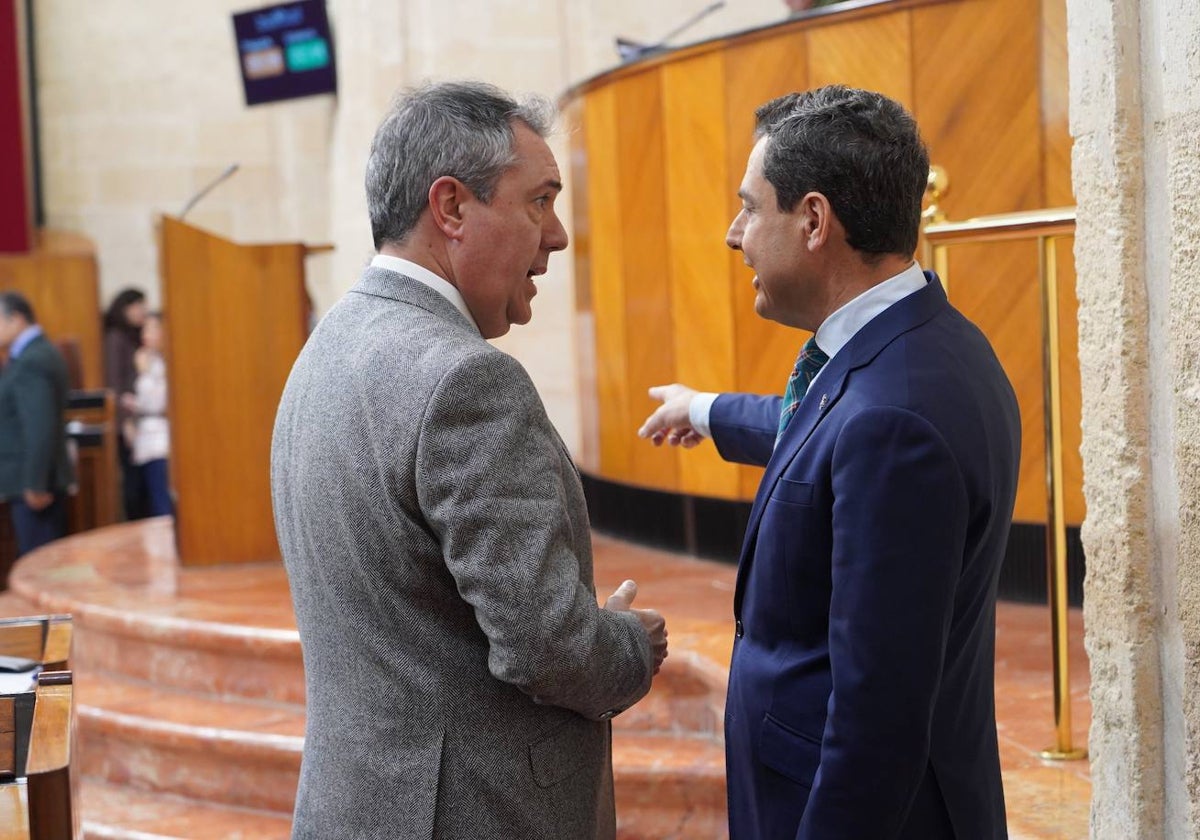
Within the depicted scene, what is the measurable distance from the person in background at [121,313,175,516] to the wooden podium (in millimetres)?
2797

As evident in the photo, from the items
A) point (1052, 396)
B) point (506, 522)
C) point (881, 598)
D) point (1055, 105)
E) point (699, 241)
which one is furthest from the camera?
point (699, 241)

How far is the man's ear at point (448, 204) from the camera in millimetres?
1601

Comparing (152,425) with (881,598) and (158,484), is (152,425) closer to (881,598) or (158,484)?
(158,484)

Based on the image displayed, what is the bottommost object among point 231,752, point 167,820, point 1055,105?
point 167,820

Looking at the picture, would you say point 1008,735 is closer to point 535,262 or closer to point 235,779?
point 535,262

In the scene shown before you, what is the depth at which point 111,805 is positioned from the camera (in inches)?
149

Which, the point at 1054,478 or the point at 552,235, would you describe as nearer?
the point at 552,235

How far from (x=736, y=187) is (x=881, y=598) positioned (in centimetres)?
334

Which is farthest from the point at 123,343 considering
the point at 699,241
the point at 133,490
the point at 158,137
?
the point at 699,241

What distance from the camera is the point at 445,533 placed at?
1492 millimetres

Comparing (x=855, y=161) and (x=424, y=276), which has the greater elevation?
(x=855, y=161)

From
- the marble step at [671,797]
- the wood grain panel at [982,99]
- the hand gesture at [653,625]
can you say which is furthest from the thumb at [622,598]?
the wood grain panel at [982,99]

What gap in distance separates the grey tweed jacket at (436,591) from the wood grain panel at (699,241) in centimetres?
303

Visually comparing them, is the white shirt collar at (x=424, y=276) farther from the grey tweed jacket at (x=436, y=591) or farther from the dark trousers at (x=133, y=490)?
the dark trousers at (x=133, y=490)
